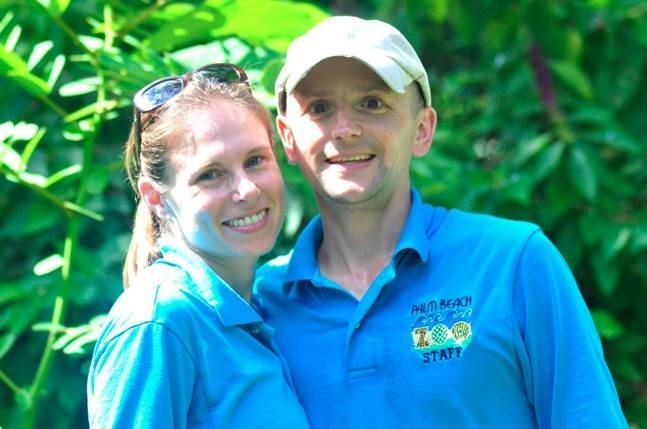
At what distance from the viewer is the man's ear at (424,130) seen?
3.01m

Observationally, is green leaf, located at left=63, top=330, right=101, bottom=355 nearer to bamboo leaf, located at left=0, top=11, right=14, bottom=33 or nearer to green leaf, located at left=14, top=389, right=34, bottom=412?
green leaf, located at left=14, top=389, right=34, bottom=412

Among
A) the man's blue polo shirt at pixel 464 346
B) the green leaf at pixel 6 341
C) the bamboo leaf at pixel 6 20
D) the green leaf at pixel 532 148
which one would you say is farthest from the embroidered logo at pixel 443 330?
the green leaf at pixel 532 148

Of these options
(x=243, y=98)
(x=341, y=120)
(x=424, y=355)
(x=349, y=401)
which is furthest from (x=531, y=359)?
(x=243, y=98)

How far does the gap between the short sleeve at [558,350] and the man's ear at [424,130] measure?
445mm

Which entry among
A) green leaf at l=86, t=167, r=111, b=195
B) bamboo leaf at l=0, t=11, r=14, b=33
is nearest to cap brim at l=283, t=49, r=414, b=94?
green leaf at l=86, t=167, r=111, b=195

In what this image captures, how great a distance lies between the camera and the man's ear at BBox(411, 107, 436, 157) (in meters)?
3.01

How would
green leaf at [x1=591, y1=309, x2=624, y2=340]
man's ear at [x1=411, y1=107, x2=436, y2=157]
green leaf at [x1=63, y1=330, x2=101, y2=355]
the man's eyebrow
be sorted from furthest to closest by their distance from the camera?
green leaf at [x1=591, y1=309, x2=624, y2=340]
green leaf at [x1=63, y1=330, x2=101, y2=355]
man's ear at [x1=411, y1=107, x2=436, y2=157]
the man's eyebrow

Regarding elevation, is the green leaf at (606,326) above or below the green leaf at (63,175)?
below

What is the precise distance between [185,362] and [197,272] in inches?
9.8

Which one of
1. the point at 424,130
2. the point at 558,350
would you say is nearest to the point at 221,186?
the point at 424,130

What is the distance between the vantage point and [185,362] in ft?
8.36

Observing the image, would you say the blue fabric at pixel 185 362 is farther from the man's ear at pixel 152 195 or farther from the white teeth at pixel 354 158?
the white teeth at pixel 354 158

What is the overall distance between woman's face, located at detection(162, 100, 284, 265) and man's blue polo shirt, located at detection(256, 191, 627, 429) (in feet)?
0.94

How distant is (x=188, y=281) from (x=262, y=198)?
255mm
